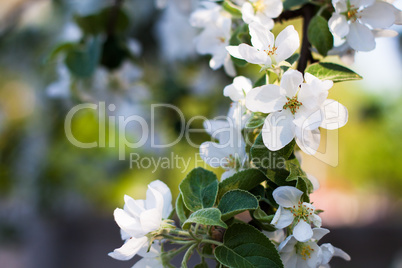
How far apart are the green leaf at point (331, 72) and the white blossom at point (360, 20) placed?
0.31 ft

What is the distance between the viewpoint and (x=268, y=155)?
635 mm

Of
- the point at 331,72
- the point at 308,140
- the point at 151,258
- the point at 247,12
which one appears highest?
the point at 247,12

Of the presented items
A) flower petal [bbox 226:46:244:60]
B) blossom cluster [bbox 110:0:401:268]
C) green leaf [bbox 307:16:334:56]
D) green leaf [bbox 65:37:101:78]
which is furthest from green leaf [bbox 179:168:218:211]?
green leaf [bbox 65:37:101:78]

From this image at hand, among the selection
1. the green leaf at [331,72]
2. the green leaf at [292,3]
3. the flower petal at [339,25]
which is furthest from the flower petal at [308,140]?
the green leaf at [292,3]

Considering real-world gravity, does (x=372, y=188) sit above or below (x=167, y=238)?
below

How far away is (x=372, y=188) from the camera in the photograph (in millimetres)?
7258

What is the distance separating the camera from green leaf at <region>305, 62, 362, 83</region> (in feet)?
2.16

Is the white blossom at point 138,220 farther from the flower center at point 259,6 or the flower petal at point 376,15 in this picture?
the flower petal at point 376,15

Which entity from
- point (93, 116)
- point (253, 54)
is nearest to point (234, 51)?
point (253, 54)

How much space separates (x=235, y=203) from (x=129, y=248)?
0.18 m

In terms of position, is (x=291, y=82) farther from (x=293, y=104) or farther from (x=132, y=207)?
(x=132, y=207)

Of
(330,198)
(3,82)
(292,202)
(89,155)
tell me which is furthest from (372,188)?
(292,202)

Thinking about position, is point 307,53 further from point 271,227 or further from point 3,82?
point 3,82

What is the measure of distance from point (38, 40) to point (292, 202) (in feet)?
8.27
